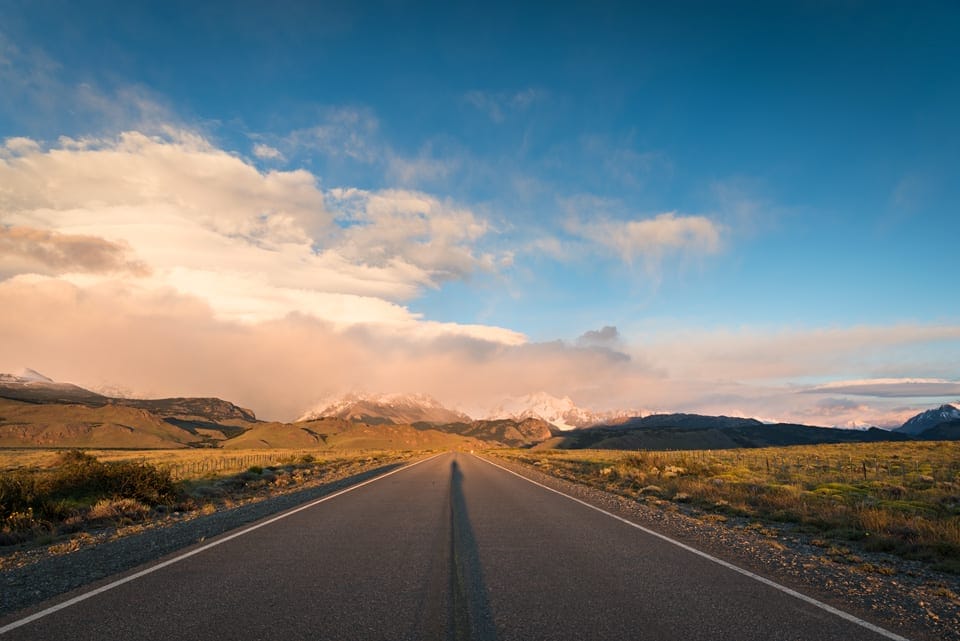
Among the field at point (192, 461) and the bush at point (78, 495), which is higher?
the bush at point (78, 495)

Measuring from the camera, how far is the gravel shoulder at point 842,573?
19.4 ft

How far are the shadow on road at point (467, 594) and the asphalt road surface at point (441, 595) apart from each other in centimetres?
2

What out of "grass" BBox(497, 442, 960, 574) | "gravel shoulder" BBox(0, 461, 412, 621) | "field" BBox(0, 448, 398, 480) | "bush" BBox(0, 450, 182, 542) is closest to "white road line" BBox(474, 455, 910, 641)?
"grass" BBox(497, 442, 960, 574)

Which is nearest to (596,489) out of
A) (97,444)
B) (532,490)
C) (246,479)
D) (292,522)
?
(532,490)

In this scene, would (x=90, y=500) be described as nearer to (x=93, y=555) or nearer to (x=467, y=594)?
(x=93, y=555)

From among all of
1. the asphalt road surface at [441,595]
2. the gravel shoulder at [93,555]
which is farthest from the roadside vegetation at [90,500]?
the asphalt road surface at [441,595]

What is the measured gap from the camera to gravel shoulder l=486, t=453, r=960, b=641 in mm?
5898

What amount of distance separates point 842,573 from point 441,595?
6.22 metres

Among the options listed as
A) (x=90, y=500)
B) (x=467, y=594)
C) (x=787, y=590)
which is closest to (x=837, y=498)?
(x=787, y=590)

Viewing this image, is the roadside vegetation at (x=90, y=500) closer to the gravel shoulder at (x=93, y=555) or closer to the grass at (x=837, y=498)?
the gravel shoulder at (x=93, y=555)

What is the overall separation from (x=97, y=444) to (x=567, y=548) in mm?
218757

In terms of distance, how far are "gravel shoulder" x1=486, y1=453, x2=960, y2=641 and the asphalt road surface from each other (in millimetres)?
582

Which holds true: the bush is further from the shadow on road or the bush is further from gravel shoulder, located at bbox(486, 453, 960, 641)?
gravel shoulder, located at bbox(486, 453, 960, 641)

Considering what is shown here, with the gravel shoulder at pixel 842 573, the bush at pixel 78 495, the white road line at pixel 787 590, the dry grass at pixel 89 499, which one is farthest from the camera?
the bush at pixel 78 495
